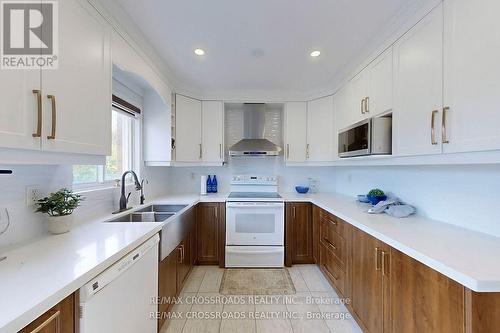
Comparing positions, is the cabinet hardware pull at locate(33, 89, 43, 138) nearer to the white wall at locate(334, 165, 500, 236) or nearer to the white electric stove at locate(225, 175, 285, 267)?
the white electric stove at locate(225, 175, 285, 267)

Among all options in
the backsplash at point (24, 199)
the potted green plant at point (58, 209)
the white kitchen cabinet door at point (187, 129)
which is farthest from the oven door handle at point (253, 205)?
the potted green plant at point (58, 209)

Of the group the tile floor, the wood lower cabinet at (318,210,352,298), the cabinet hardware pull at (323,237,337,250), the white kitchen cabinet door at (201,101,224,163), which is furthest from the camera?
the white kitchen cabinet door at (201,101,224,163)

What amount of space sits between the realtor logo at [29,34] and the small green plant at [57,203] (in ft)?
2.49

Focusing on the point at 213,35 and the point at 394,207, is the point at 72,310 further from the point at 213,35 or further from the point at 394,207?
the point at 394,207

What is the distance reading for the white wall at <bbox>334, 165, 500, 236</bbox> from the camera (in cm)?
136

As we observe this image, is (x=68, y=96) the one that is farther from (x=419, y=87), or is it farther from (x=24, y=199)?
(x=419, y=87)

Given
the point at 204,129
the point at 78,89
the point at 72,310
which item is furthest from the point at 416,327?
the point at 204,129

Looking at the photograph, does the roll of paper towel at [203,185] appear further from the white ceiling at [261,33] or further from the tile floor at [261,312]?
the white ceiling at [261,33]

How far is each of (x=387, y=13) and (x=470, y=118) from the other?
98 cm

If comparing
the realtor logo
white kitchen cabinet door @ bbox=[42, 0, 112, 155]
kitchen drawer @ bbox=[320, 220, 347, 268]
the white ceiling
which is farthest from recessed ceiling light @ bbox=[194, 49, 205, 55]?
kitchen drawer @ bbox=[320, 220, 347, 268]

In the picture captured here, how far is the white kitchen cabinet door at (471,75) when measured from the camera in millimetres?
1035

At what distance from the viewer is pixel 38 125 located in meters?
0.95

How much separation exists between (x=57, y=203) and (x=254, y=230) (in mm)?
2089

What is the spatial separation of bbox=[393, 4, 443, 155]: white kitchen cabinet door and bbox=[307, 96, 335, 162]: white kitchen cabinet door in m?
1.39
